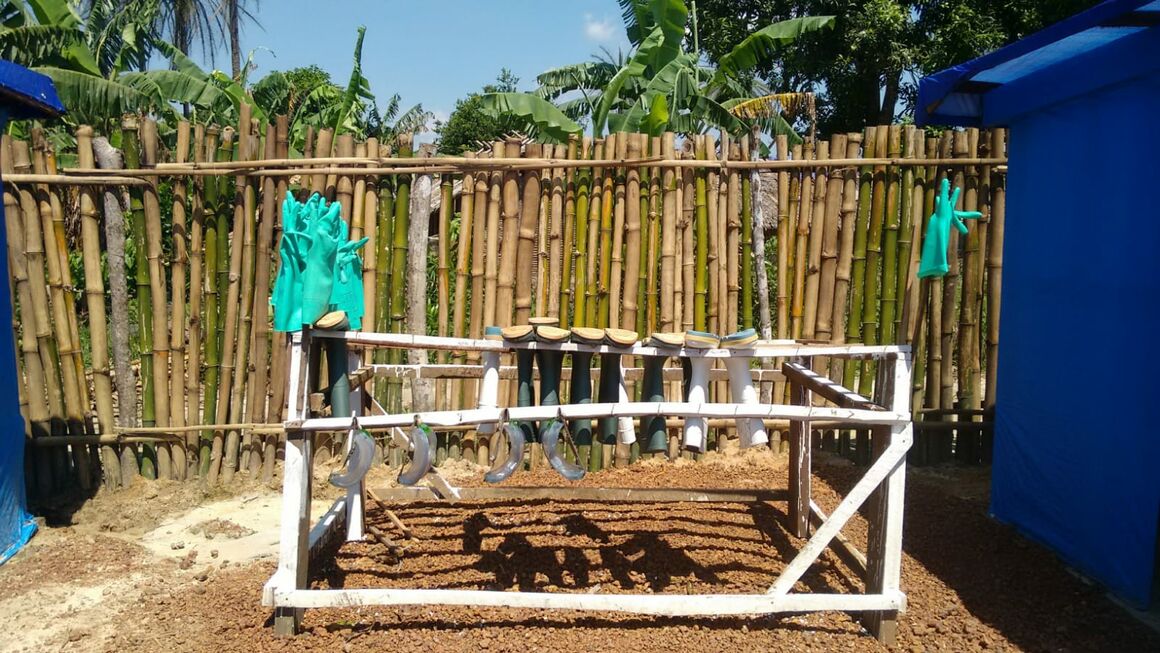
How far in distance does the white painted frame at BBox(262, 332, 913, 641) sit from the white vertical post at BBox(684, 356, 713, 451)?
6 cm

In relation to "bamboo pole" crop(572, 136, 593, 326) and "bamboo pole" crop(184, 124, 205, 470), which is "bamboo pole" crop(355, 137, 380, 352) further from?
"bamboo pole" crop(184, 124, 205, 470)

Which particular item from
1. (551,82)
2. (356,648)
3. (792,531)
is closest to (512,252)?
(792,531)

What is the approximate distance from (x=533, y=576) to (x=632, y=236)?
2.21 metres

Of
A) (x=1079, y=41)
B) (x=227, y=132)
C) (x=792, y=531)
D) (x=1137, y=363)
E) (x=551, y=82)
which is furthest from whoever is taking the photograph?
(x=551, y=82)

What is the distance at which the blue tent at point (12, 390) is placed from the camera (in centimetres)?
380

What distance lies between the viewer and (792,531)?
4.05 metres

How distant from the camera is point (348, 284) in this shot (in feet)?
10.3

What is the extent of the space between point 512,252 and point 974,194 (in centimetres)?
284

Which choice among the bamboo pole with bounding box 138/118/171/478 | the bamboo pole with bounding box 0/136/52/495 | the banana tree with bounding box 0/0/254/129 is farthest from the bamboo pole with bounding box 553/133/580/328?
the banana tree with bounding box 0/0/254/129

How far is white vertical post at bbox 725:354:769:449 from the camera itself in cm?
307

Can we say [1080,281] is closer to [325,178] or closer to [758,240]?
[758,240]

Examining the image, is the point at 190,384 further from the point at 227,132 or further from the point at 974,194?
the point at 974,194

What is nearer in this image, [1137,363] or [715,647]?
[715,647]

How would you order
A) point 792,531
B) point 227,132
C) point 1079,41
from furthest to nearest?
point 227,132 → point 792,531 → point 1079,41
